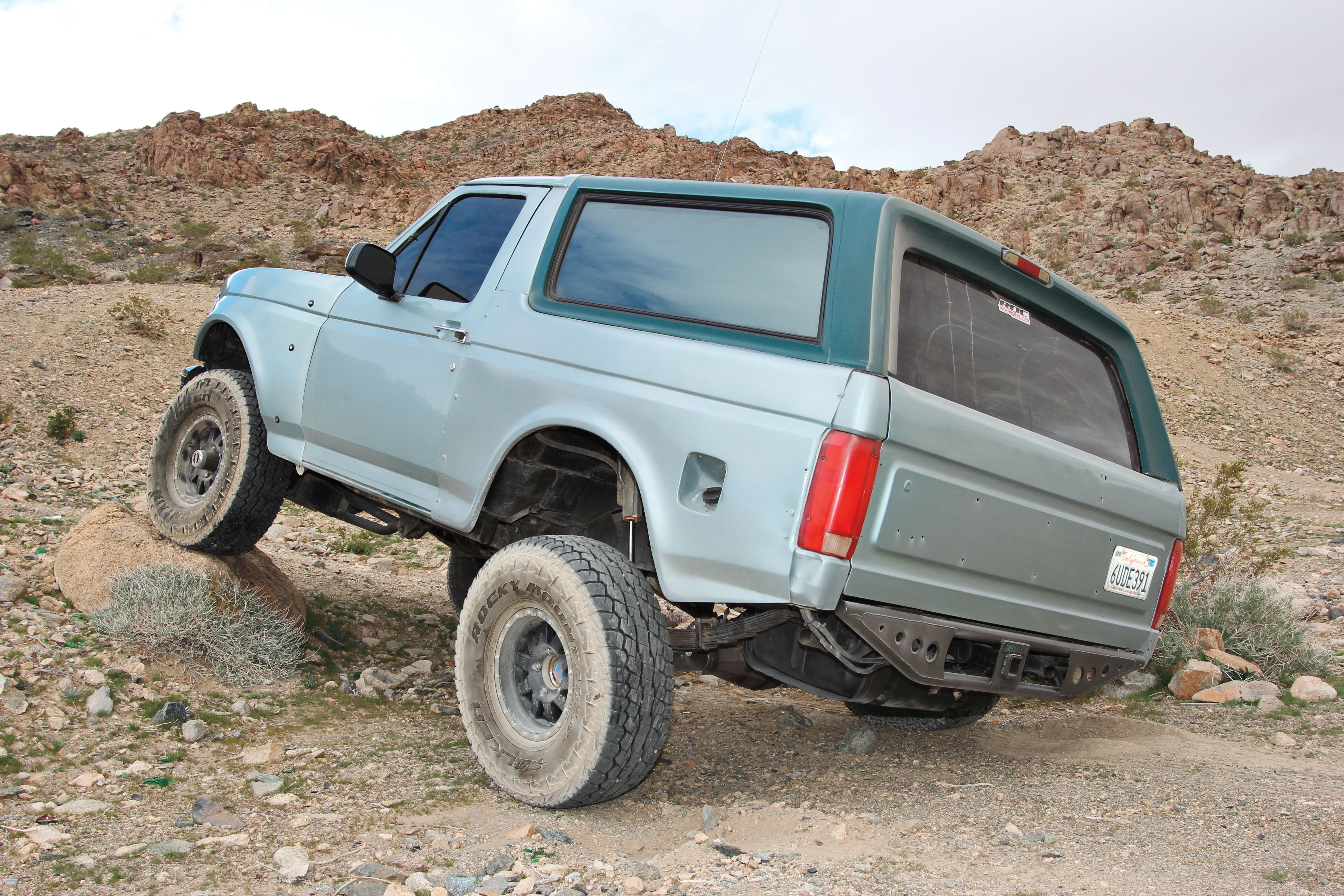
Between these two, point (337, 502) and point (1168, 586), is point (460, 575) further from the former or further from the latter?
point (1168, 586)

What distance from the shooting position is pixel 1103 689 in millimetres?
5332

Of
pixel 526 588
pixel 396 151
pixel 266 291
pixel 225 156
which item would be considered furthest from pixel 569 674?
pixel 396 151

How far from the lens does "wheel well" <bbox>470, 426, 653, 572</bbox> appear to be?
3.11m

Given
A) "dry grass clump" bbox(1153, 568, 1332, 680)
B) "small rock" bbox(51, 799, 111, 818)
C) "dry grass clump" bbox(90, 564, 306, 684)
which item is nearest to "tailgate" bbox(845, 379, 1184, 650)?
"small rock" bbox(51, 799, 111, 818)

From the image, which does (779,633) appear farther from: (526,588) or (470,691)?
(470,691)

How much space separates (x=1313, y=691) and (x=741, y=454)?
13.0ft

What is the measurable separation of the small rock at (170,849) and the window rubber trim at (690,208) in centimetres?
204

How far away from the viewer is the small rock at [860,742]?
397 centimetres

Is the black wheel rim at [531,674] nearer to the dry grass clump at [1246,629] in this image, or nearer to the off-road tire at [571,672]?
the off-road tire at [571,672]

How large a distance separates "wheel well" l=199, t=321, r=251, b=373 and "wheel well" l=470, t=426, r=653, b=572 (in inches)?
86.8

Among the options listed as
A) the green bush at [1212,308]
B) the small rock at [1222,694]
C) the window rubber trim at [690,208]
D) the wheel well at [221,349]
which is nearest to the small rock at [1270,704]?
the small rock at [1222,694]

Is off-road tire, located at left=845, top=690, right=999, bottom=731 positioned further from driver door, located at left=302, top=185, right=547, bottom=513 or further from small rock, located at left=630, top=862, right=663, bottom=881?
driver door, located at left=302, top=185, right=547, bottom=513

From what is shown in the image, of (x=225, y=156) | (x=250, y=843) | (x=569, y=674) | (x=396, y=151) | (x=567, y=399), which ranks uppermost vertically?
(x=396, y=151)

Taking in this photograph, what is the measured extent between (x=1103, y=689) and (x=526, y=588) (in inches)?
154
